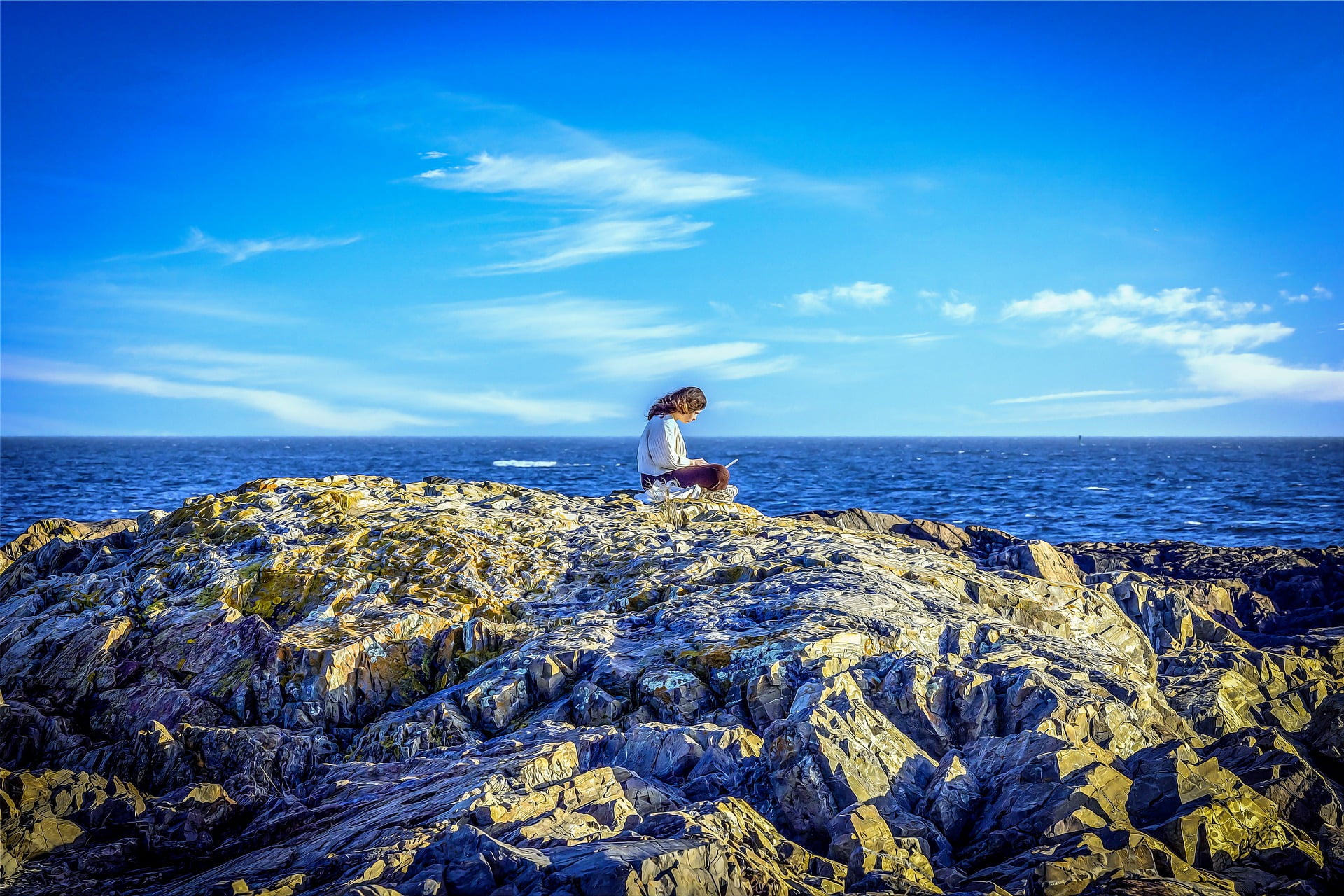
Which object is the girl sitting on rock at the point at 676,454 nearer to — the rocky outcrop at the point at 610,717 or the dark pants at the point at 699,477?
the dark pants at the point at 699,477

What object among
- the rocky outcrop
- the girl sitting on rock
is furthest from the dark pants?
the rocky outcrop

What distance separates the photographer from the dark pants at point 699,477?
43.0 feet

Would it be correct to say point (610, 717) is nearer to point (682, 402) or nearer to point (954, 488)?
point (682, 402)

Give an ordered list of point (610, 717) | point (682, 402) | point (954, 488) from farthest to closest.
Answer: point (954, 488) < point (682, 402) < point (610, 717)

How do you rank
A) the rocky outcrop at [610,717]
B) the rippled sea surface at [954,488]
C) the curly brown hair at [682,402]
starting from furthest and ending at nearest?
the rippled sea surface at [954,488], the curly brown hair at [682,402], the rocky outcrop at [610,717]

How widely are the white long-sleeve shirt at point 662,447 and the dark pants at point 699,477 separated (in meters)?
0.09

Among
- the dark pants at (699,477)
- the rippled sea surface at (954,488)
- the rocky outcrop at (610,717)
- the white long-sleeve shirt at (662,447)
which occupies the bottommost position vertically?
the rippled sea surface at (954,488)

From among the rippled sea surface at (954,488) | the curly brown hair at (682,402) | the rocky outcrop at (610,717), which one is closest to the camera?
the rocky outcrop at (610,717)

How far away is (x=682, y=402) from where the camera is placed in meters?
12.6

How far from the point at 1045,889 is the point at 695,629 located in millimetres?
4088

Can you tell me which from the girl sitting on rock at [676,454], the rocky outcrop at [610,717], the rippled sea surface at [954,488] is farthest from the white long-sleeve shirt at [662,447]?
the rippled sea surface at [954,488]

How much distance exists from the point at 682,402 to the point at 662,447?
823 millimetres

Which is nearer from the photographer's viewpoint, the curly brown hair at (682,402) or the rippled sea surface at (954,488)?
the curly brown hair at (682,402)

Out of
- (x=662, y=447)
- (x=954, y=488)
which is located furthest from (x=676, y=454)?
(x=954, y=488)
